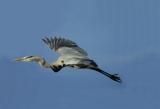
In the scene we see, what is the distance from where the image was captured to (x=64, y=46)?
1114 inches

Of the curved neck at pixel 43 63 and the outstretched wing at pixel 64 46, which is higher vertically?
the outstretched wing at pixel 64 46

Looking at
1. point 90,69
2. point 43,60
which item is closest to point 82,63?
point 90,69

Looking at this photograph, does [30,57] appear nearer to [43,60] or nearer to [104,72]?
[43,60]

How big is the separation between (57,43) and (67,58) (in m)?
2.17

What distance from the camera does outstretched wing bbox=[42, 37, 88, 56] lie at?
2732 centimetres

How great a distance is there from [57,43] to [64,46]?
450 mm

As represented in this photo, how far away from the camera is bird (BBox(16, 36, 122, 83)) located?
A: 26.0 m

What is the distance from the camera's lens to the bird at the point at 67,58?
26.0 metres

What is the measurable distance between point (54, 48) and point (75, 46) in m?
0.88

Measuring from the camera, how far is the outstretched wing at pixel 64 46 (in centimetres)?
2732

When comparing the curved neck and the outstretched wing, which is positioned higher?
the outstretched wing

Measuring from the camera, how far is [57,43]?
93.9ft

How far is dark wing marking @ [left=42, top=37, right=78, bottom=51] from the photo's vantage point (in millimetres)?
28319

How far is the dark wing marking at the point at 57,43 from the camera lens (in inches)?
1115
